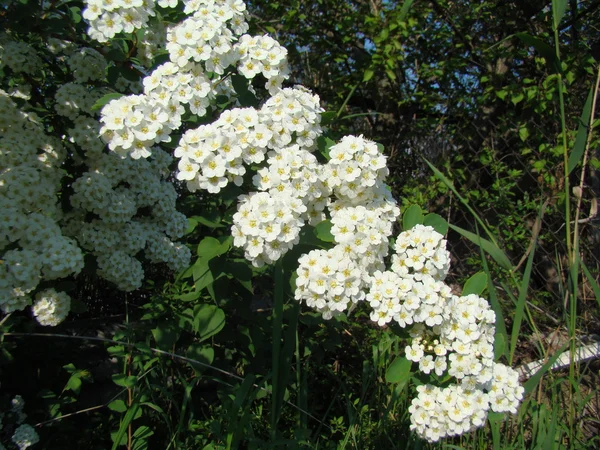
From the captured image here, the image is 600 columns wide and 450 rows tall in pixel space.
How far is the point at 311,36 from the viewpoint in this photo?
3619mm

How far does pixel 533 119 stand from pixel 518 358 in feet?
4.64

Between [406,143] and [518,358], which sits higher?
[406,143]

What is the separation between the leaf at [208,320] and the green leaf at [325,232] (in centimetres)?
61

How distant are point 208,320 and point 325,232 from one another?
26.0 inches

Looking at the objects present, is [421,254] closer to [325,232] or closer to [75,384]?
[325,232]

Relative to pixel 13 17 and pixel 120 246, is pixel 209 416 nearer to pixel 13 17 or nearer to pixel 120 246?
pixel 120 246

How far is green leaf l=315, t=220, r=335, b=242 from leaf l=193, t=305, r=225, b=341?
2.00 ft

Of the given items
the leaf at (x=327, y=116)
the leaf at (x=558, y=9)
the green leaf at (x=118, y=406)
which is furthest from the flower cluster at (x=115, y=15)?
the green leaf at (x=118, y=406)

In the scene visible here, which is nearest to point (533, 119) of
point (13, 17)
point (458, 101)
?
point (458, 101)

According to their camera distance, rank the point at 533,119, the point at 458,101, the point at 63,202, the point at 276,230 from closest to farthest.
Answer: the point at 276,230 < the point at 63,202 < the point at 533,119 < the point at 458,101

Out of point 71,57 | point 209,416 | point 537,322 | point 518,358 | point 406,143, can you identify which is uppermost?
point 71,57

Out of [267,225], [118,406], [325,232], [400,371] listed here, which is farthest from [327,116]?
[118,406]

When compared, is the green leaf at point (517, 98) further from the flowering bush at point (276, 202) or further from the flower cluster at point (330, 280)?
the flower cluster at point (330, 280)

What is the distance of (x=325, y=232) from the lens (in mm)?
1429
